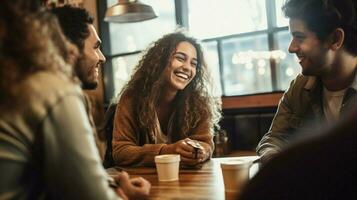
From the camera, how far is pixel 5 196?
0.75m

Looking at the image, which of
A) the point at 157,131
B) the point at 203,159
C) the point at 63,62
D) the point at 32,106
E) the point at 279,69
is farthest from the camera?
the point at 279,69

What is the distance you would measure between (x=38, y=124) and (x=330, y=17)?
156 centimetres

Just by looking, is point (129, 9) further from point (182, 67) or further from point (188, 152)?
point (188, 152)

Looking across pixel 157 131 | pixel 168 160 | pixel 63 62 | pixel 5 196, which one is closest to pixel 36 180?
pixel 5 196

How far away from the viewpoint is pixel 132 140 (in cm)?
204

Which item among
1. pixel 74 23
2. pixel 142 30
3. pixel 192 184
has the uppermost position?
pixel 142 30

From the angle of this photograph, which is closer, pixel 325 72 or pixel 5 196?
pixel 5 196

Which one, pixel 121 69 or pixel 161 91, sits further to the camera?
pixel 121 69

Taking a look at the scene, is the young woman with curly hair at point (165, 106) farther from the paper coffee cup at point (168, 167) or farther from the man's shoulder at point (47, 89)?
the man's shoulder at point (47, 89)

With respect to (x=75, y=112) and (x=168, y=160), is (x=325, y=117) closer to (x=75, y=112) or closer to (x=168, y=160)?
(x=168, y=160)

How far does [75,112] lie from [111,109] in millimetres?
1662

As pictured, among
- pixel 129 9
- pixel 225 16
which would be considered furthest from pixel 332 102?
pixel 225 16

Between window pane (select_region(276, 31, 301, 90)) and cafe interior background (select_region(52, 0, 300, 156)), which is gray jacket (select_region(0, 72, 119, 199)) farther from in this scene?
window pane (select_region(276, 31, 301, 90))

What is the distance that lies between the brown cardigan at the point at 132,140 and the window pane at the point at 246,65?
2.64 m
